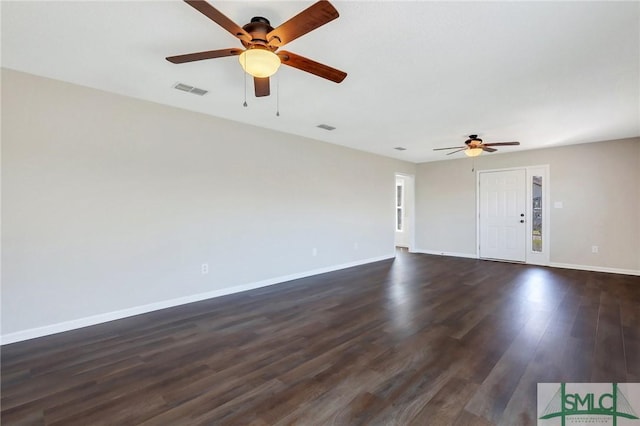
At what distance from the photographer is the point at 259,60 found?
1966 mm

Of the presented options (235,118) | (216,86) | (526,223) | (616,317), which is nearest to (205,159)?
(235,118)

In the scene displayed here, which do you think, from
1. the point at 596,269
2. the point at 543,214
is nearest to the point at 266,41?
the point at 543,214

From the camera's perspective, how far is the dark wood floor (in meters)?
1.78

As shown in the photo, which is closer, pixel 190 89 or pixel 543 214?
pixel 190 89

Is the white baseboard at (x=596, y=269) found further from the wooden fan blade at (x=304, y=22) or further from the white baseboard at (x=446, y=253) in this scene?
the wooden fan blade at (x=304, y=22)

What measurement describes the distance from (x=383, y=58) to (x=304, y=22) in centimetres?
104

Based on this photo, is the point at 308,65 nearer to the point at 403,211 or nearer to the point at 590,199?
the point at 590,199

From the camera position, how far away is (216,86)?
3.10 meters

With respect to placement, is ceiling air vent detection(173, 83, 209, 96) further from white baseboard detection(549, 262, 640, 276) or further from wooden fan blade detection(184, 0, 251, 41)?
white baseboard detection(549, 262, 640, 276)

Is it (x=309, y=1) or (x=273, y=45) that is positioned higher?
(x=309, y=1)

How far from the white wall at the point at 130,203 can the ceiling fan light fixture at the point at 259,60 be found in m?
2.14

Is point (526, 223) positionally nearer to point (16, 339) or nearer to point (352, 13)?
point (352, 13)

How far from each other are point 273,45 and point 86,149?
2.47 metres

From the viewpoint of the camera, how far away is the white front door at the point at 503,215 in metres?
6.42
